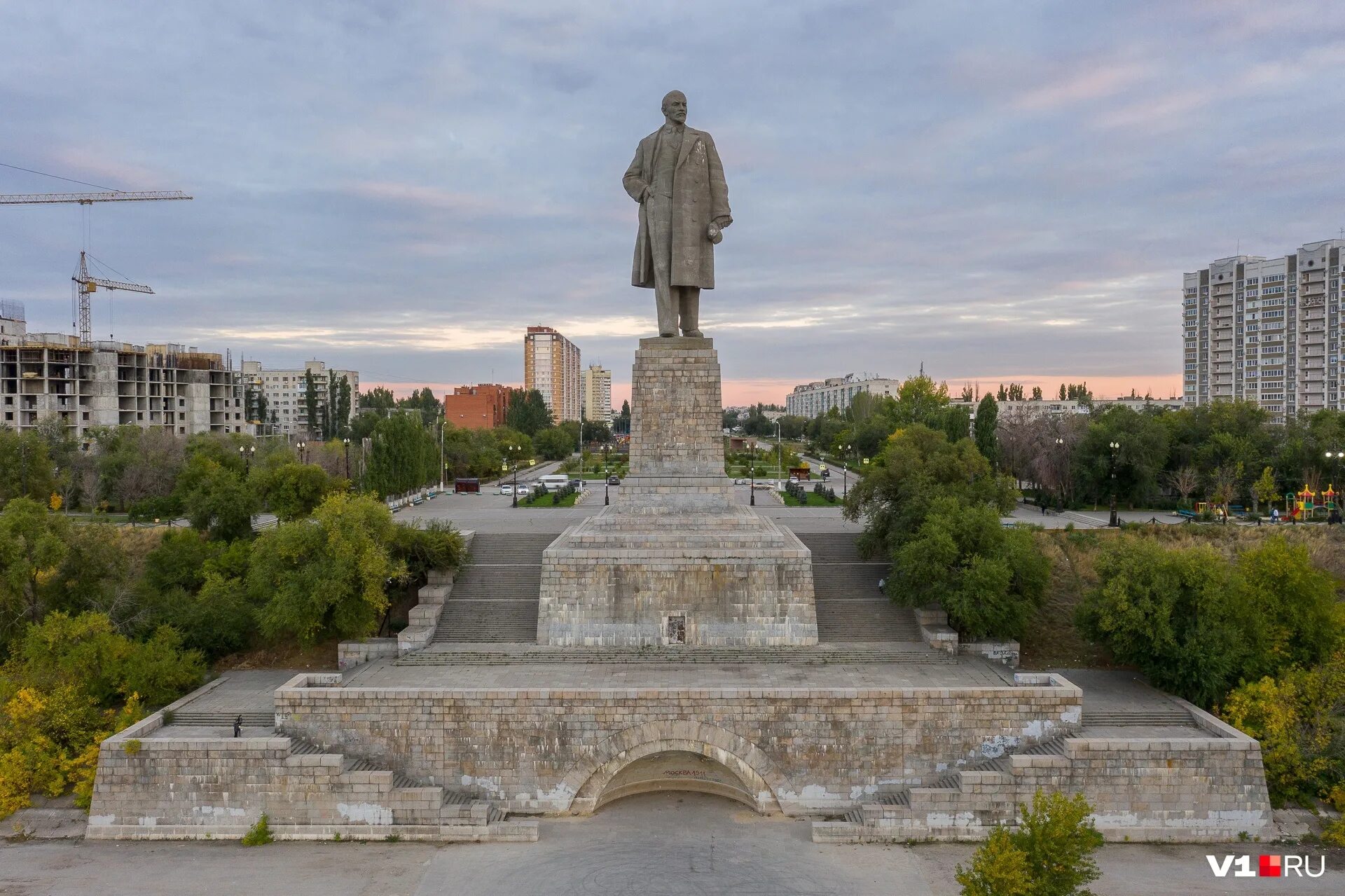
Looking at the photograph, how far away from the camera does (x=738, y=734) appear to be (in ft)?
44.9

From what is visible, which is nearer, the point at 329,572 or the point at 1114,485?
the point at 329,572

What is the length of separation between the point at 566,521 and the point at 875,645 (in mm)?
12518

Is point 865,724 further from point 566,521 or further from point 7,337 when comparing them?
point 7,337

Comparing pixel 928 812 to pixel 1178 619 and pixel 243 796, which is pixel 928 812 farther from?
pixel 243 796

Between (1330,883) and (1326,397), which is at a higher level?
(1326,397)

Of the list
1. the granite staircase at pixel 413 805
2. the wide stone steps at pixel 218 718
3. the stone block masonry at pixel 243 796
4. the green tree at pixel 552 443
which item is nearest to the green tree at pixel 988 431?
the granite staircase at pixel 413 805

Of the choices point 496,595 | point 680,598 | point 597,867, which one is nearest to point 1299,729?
point 680,598

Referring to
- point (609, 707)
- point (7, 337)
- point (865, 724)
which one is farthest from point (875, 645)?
point (7, 337)

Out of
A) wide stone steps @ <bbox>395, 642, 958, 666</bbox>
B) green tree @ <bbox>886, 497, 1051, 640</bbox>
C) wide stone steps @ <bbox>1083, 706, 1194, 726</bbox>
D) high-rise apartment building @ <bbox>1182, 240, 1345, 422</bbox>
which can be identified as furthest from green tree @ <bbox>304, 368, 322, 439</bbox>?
high-rise apartment building @ <bbox>1182, 240, 1345, 422</bbox>

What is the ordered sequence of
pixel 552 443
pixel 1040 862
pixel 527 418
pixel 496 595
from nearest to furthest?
pixel 1040 862 < pixel 496 595 < pixel 552 443 < pixel 527 418

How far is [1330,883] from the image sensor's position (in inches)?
456

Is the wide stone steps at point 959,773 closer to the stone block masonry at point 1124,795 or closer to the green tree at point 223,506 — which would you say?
the stone block masonry at point 1124,795

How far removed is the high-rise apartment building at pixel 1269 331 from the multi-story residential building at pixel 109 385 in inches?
2561

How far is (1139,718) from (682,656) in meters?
8.15
